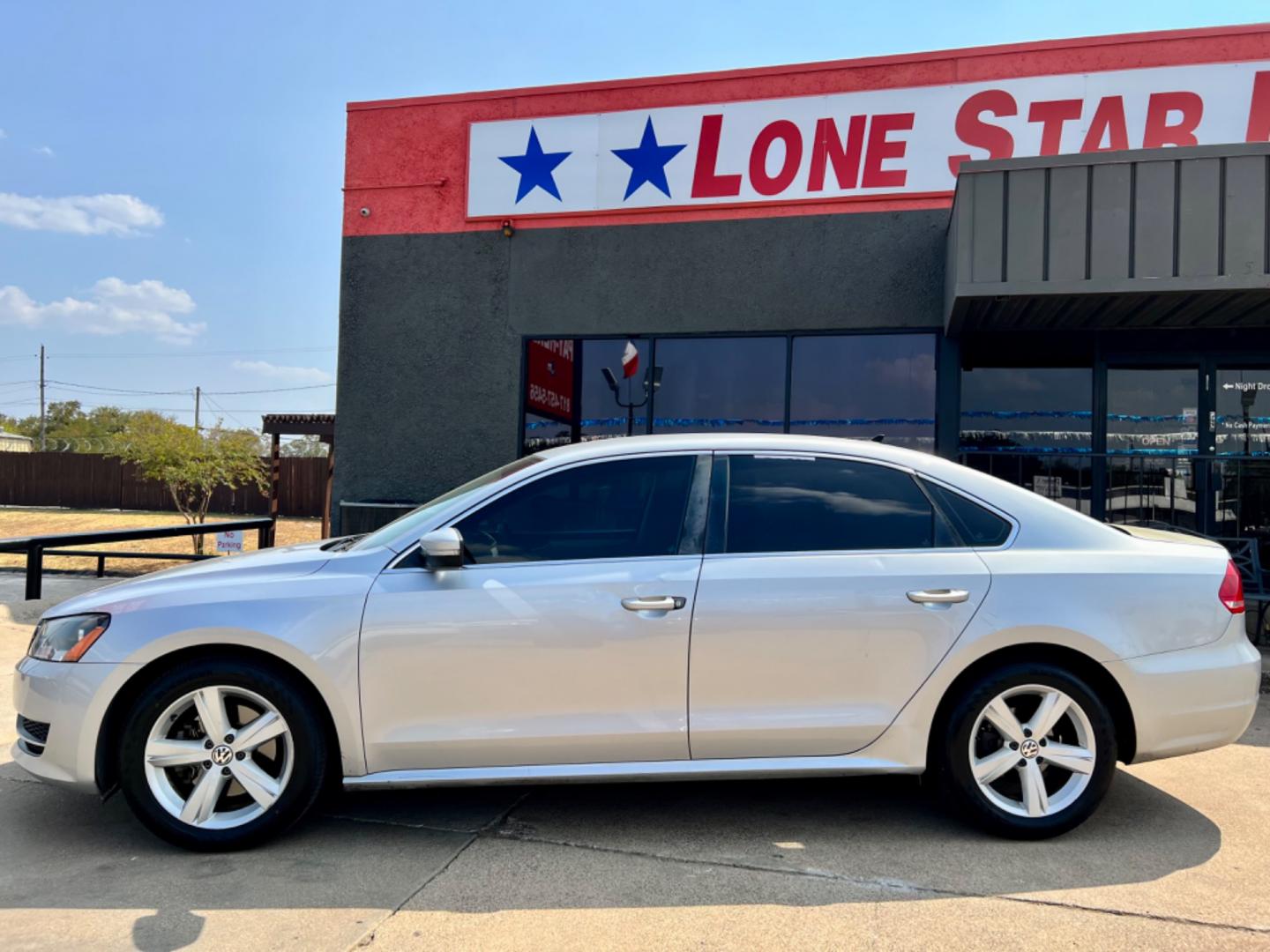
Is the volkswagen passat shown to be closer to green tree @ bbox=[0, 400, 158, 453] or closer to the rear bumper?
the rear bumper

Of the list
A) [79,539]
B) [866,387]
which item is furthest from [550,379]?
[79,539]

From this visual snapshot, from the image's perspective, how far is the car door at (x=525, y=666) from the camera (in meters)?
3.52

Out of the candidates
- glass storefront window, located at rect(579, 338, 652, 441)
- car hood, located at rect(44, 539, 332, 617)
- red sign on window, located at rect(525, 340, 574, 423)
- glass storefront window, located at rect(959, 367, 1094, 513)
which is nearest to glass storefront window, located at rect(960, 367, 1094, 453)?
glass storefront window, located at rect(959, 367, 1094, 513)

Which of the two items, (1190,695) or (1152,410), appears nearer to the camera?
(1190,695)

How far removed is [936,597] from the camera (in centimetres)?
363

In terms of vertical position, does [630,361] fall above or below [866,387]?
above

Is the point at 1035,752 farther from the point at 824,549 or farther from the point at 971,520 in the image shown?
the point at 824,549

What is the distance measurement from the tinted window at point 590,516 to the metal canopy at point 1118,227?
13.4 ft

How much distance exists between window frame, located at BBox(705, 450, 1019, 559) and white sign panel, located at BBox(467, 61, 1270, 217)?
5861mm

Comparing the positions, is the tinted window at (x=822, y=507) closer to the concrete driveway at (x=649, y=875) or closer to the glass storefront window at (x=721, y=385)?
the concrete driveway at (x=649, y=875)

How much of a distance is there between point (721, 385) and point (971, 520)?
5729mm

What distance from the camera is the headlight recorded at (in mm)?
3547

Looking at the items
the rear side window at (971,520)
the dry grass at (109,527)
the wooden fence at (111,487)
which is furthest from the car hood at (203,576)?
the wooden fence at (111,487)

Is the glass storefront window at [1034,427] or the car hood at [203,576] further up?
the glass storefront window at [1034,427]
